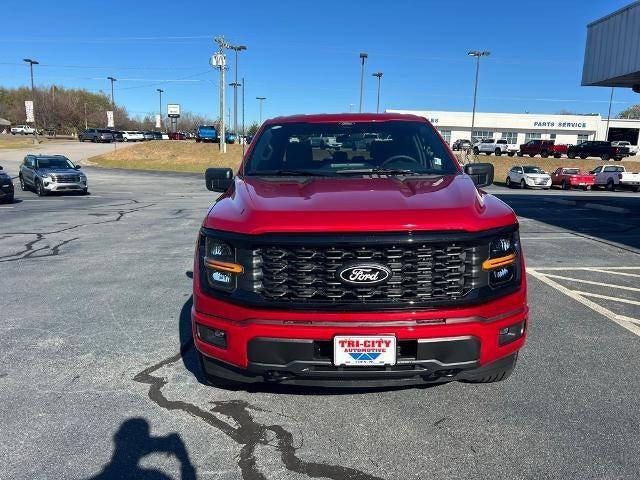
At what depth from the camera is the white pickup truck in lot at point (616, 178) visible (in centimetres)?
3144

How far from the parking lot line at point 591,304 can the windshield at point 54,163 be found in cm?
2039

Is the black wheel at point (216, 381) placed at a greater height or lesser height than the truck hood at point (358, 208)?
lesser

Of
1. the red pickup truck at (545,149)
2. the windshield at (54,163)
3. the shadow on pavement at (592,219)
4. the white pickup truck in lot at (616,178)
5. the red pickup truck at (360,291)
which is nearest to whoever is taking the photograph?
the red pickup truck at (360,291)

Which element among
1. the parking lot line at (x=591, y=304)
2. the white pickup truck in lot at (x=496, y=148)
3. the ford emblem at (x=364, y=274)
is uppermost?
the white pickup truck in lot at (x=496, y=148)

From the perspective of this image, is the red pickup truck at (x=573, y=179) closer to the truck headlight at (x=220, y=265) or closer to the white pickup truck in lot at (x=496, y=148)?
the white pickup truck in lot at (x=496, y=148)

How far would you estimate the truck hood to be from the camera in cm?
278

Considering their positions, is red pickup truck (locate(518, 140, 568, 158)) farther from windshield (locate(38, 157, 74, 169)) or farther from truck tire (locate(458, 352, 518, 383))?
truck tire (locate(458, 352, 518, 383))

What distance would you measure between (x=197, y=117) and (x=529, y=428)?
165 meters

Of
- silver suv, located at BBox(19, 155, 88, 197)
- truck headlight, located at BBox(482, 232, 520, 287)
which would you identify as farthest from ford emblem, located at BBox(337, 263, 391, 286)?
silver suv, located at BBox(19, 155, 88, 197)

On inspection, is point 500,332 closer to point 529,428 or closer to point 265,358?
point 529,428

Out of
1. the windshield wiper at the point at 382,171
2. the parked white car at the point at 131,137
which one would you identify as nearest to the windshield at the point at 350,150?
the windshield wiper at the point at 382,171

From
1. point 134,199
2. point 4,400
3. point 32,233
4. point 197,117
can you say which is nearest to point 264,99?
point 197,117

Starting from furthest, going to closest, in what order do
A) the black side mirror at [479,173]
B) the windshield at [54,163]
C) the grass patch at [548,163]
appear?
the grass patch at [548,163], the windshield at [54,163], the black side mirror at [479,173]

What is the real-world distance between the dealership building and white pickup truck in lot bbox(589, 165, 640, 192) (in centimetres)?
4799
